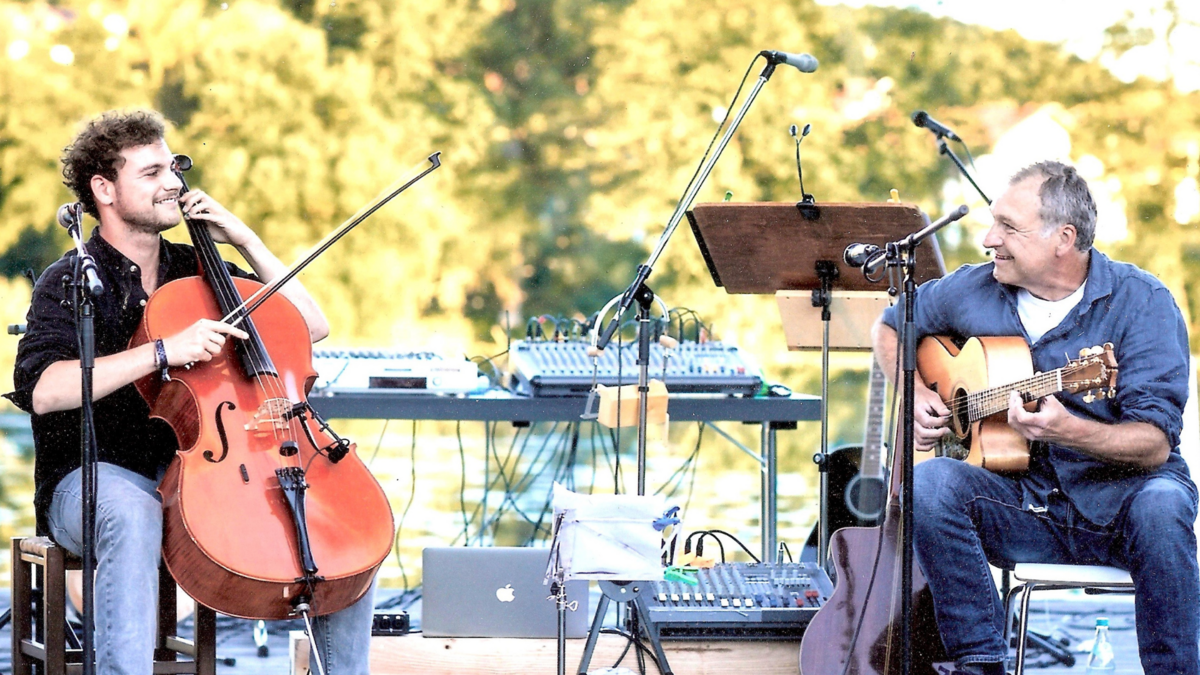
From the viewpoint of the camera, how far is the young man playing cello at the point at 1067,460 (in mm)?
2633

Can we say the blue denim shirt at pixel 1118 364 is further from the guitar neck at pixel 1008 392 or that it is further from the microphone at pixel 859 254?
the microphone at pixel 859 254

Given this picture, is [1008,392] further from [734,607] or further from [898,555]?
[734,607]

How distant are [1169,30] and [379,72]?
2918 millimetres

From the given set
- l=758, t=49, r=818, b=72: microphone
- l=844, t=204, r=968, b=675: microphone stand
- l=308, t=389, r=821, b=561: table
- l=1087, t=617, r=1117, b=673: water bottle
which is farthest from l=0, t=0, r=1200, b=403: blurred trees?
l=844, t=204, r=968, b=675: microphone stand

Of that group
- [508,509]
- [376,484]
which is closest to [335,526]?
[376,484]

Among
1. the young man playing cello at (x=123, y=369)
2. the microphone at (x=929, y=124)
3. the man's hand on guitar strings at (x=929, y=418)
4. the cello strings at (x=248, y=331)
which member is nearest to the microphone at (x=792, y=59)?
the microphone at (x=929, y=124)

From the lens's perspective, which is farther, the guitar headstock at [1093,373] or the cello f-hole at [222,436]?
the guitar headstock at [1093,373]

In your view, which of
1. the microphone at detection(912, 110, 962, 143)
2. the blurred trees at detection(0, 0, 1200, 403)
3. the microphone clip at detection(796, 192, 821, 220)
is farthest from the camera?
the blurred trees at detection(0, 0, 1200, 403)

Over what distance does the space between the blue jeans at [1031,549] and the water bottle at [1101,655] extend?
2.95ft

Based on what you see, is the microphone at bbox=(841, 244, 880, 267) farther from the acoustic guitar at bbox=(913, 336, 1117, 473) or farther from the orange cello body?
the orange cello body

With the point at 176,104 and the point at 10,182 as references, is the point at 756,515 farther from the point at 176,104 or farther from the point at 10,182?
the point at 10,182

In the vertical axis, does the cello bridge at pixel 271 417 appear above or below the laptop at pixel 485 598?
Result: above

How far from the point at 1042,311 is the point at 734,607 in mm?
965

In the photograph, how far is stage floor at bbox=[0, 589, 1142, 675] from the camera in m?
3.12
